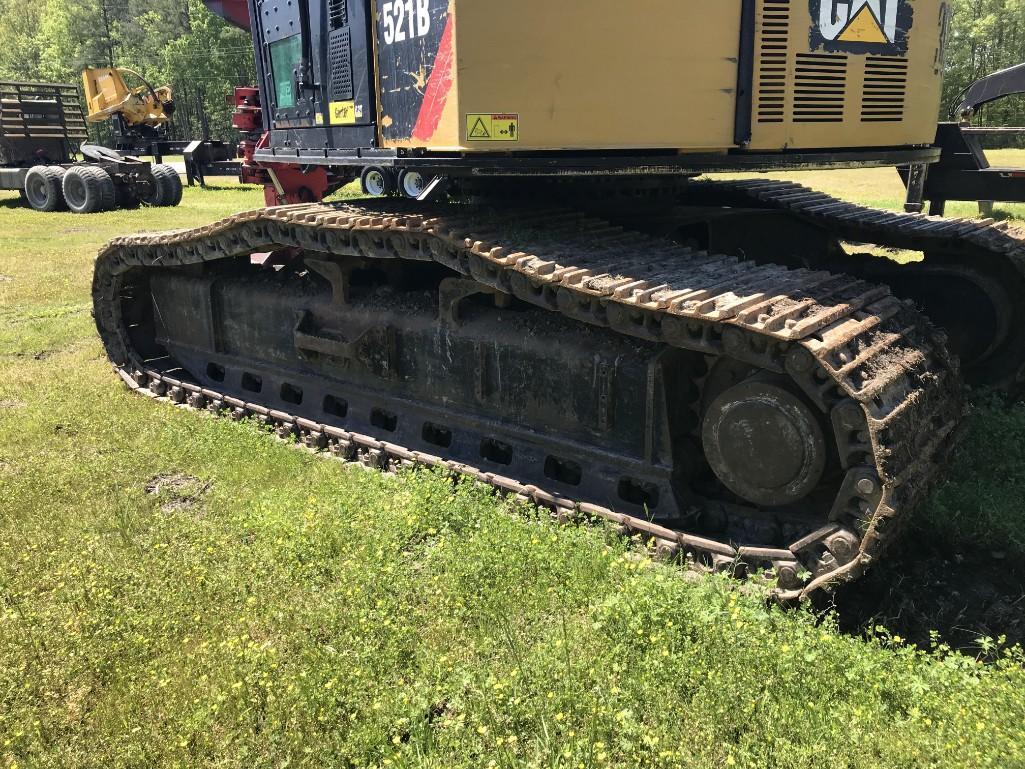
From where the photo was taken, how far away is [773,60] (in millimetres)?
5301

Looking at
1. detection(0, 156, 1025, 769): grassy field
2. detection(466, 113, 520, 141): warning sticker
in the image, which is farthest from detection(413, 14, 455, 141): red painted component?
detection(0, 156, 1025, 769): grassy field

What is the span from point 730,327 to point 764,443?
78 centimetres

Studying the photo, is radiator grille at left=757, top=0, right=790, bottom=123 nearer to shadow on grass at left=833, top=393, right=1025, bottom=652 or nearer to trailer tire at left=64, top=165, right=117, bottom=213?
shadow on grass at left=833, top=393, right=1025, bottom=652

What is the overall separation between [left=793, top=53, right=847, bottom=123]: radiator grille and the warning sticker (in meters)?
1.83

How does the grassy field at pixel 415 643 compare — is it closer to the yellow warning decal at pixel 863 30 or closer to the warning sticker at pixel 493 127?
the warning sticker at pixel 493 127

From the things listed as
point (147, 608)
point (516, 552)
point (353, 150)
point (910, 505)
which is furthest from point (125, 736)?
point (353, 150)

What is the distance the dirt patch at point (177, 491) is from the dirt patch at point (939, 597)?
4117 millimetres

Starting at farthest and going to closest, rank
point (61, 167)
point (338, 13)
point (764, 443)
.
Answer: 1. point (61, 167)
2. point (338, 13)
3. point (764, 443)

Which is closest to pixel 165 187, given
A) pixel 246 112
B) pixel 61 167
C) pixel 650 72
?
pixel 61 167

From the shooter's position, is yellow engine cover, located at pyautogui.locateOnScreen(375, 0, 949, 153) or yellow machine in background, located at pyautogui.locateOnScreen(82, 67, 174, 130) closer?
yellow engine cover, located at pyautogui.locateOnScreen(375, 0, 949, 153)

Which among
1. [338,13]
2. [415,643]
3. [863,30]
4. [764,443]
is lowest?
[415,643]

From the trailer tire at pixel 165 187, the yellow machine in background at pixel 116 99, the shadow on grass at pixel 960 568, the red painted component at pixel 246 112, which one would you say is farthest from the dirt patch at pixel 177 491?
the yellow machine in background at pixel 116 99

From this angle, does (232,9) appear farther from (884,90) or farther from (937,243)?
(937,243)

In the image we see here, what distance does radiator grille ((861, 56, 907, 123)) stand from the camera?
221 inches
